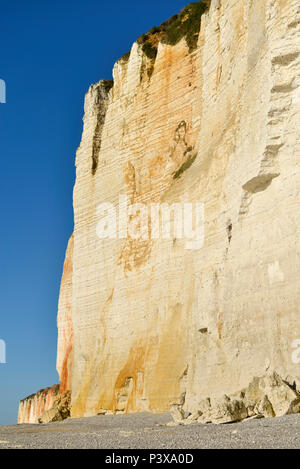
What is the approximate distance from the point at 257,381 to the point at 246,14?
1022 centimetres

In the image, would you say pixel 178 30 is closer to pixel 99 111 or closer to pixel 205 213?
pixel 99 111

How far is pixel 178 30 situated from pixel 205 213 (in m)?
10.0

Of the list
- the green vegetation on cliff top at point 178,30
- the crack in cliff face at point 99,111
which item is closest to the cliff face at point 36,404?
the crack in cliff face at point 99,111

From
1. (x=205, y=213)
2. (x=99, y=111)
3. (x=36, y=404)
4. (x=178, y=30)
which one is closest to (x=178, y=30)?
(x=178, y=30)

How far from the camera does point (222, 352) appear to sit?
55.6 ft

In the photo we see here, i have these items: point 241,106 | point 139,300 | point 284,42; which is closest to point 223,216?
point 241,106

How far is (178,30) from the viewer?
26.3 metres

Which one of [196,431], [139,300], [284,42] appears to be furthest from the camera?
[139,300]

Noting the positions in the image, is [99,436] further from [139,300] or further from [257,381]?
[139,300]

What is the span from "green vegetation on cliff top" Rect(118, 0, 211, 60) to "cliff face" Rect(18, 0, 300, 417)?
19 cm

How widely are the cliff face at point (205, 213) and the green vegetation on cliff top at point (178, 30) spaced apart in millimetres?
195

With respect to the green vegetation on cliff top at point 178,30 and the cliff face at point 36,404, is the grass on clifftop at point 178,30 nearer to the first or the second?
the green vegetation on cliff top at point 178,30

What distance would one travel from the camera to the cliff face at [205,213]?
1523 centimetres

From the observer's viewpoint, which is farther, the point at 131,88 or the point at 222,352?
the point at 131,88
